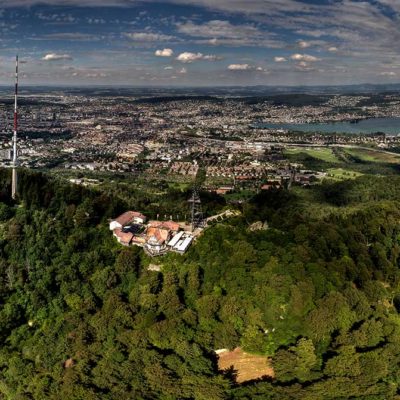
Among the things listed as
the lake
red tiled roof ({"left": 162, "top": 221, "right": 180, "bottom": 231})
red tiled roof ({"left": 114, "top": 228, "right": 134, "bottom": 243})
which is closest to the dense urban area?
the lake

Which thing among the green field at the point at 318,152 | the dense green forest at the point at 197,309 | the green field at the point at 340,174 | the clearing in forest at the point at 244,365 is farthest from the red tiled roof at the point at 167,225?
the green field at the point at 318,152

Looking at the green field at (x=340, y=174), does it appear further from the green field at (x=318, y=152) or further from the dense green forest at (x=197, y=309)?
the dense green forest at (x=197, y=309)

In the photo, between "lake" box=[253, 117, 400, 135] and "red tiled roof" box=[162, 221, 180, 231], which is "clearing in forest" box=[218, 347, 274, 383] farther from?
"lake" box=[253, 117, 400, 135]

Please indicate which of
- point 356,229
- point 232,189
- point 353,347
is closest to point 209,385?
point 353,347

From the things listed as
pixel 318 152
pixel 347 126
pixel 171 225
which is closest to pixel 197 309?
pixel 171 225

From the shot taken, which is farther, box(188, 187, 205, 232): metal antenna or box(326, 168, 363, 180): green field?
box(326, 168, 363, 180): green field

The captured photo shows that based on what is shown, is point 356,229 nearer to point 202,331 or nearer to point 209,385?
point 202,331
